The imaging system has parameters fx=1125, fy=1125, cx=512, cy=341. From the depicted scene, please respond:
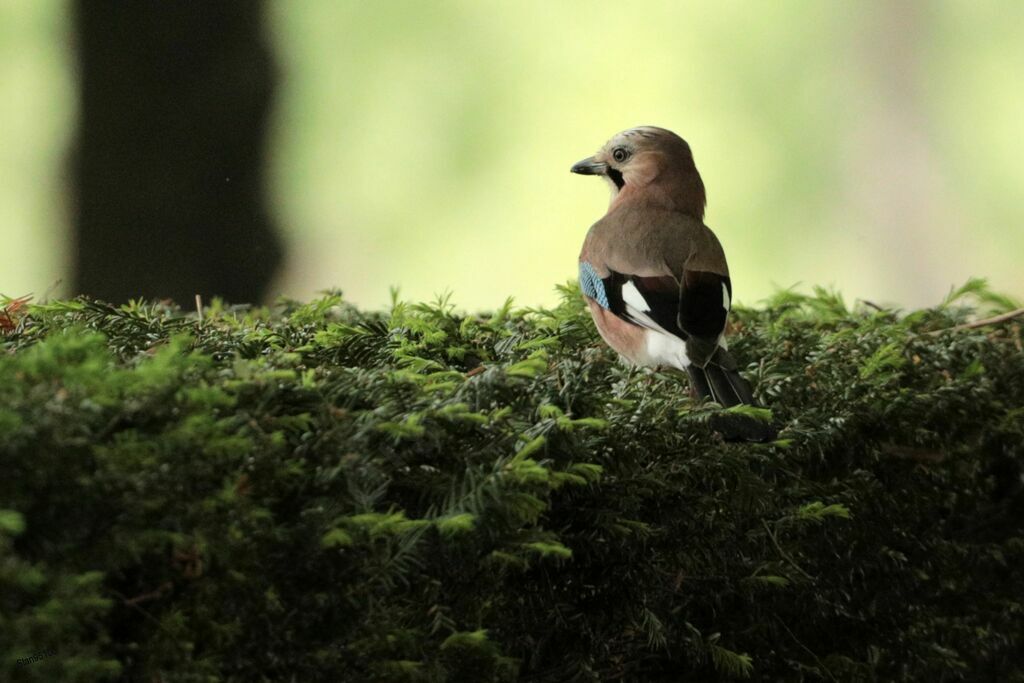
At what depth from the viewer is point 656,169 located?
3.29 metres

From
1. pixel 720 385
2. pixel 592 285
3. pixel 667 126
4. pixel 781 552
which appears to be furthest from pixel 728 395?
pixel 667 126

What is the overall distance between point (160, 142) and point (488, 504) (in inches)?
209

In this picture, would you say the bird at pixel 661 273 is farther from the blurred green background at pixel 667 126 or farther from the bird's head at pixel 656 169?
the blurred green background at pixel 667 126

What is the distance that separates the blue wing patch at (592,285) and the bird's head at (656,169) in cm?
40

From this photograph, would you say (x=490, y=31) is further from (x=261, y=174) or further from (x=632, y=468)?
(x=632, y=468)

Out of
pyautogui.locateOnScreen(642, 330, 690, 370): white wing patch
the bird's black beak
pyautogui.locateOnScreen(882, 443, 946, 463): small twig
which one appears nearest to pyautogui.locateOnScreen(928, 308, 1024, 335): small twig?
pyautogui.locateOnScreen(882, 443, 946, 463): small twig

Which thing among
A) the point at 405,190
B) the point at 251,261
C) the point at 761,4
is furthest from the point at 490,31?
the point at 251,261

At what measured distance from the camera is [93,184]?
6199 mm

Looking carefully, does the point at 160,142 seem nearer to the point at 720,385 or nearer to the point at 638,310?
the point at 638,310

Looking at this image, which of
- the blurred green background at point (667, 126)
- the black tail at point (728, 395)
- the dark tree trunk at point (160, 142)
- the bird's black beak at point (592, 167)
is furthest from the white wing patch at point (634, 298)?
the blurred green background at point (667, 126)

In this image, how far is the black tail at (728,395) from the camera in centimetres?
187

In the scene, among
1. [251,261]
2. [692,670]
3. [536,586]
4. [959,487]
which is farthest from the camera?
[251,261]

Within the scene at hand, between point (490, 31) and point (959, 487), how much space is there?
898 cm

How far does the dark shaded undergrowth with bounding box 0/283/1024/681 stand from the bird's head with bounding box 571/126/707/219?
0.63 metres
